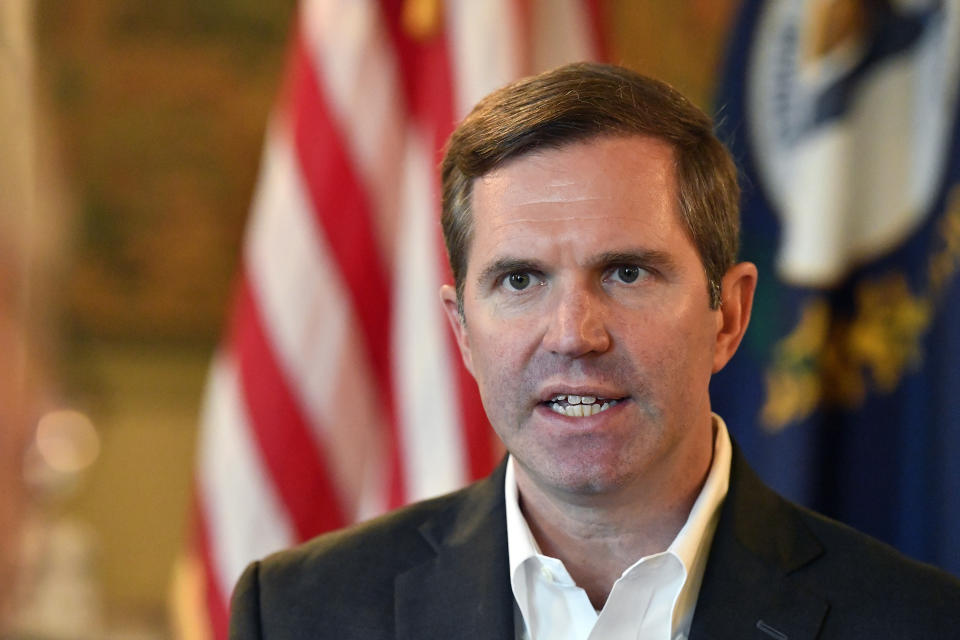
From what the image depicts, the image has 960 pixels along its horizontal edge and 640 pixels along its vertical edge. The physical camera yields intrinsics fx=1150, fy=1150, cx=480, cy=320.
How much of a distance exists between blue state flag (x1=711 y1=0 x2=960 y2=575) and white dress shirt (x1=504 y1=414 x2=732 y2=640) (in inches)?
47.5

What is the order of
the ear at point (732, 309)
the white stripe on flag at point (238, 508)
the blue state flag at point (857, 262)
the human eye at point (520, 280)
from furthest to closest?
1. the white stripe on flag at point (238, 508)
2. the blue state flag at point (857, 262)
3. the ear at point (732, 309)
4. the human eye at point (520, 280)

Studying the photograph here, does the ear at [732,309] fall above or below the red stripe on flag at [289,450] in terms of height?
above

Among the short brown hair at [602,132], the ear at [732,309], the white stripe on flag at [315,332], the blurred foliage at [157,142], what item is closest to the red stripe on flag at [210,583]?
the white stripe on flag at [315,332]

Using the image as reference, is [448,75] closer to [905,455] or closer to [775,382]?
[775,382]

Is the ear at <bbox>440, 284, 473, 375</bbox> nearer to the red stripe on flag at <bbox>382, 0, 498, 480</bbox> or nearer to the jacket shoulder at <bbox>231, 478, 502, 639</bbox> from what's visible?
the jacket shoulder at <bbox>231, 478, 502, 639</bbox>

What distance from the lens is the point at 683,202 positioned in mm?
1729

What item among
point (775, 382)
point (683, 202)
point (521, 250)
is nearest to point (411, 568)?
point (521, 250)

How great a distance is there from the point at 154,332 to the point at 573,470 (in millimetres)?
4907

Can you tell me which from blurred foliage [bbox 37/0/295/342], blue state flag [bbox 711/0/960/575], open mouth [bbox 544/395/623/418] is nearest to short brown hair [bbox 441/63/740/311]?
open mouth [bbox 544/395/623/418]

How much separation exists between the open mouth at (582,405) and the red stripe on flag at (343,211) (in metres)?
1.69

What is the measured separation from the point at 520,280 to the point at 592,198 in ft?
0.54

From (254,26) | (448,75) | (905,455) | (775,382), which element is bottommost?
(905,455)

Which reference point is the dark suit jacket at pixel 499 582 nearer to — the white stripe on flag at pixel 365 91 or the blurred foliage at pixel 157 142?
the white stripe on flag at pixel 365 91

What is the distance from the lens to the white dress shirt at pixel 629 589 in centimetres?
170
